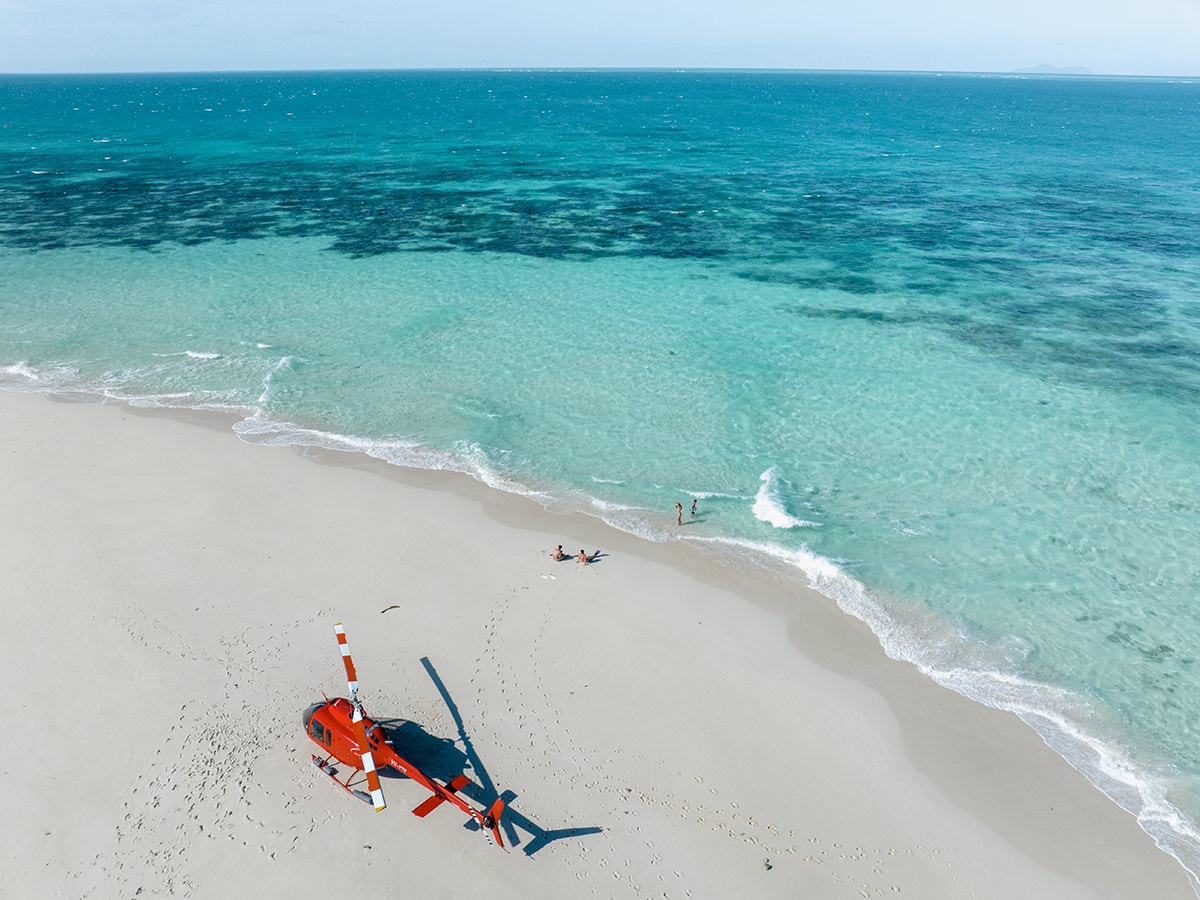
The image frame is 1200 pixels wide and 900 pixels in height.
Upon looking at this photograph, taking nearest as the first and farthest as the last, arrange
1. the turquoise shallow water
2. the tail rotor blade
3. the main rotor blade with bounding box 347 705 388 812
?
the main rotor blade with bounding box 347 705 388 812 → the tail rotor blade → the turquoise shallow water

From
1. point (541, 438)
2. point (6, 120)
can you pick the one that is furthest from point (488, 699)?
point (6, 120)

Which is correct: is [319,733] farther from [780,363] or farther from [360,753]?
[780,363]

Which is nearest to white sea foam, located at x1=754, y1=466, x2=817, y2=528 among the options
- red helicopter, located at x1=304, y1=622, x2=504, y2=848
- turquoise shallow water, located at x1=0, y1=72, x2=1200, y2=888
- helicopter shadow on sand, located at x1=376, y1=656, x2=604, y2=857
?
→ turquoise shallow water, located at x1=0, y1=72, x2=1200, y2=888

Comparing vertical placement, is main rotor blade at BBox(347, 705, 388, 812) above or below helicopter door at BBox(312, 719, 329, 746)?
above

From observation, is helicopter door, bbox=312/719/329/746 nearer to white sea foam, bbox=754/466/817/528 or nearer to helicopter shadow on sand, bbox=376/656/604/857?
helicopter shadow on sand, bbox=376/656/604/857

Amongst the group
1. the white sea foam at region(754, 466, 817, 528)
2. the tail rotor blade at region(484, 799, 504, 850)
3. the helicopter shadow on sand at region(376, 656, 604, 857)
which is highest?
the white sea foam at region(754, 466, 817, 528)

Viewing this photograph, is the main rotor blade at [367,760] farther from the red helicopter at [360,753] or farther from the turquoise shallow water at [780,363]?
the turquoise shallow water at [780,363]

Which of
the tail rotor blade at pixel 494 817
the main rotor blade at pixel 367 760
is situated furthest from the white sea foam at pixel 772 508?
the main rotor blade at pixel 367 760
